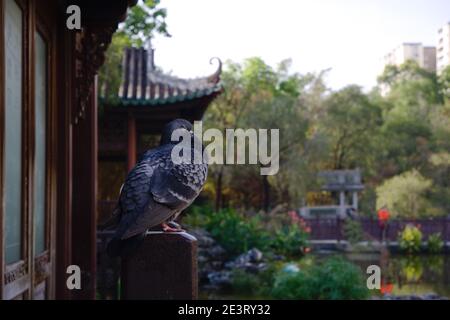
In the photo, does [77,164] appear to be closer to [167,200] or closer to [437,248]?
[167,200]

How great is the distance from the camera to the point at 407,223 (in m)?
18.1

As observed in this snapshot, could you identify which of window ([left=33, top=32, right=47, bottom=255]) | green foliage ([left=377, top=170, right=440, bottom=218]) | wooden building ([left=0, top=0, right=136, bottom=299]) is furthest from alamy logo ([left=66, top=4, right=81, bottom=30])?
green foliage ([left=377, top=170, right=440, bottom=218])

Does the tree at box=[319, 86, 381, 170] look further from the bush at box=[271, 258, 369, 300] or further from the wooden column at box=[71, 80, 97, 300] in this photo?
the wooden column at box=[71, 80, 97, 300]

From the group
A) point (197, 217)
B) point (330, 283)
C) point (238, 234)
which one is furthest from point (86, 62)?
point (197, 217)

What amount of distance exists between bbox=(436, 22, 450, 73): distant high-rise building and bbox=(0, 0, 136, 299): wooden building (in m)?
19.2

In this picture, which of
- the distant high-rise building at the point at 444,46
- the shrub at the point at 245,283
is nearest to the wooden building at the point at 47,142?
the shrub at the point at 245,283

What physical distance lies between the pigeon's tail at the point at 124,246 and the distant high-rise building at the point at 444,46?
70.2ft

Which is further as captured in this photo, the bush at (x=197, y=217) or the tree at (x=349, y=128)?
the tree at (x=349, y=128)

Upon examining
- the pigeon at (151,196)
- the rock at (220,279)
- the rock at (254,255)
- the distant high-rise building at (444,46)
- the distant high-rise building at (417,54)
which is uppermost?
the distant high-rise building at (417,54)

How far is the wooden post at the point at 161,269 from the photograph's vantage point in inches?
98.8

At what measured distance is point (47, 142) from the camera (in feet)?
14.1

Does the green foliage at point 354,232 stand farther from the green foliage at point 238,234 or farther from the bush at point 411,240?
the green foliage at point 238,234

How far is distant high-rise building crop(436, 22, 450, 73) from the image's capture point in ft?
76.5
